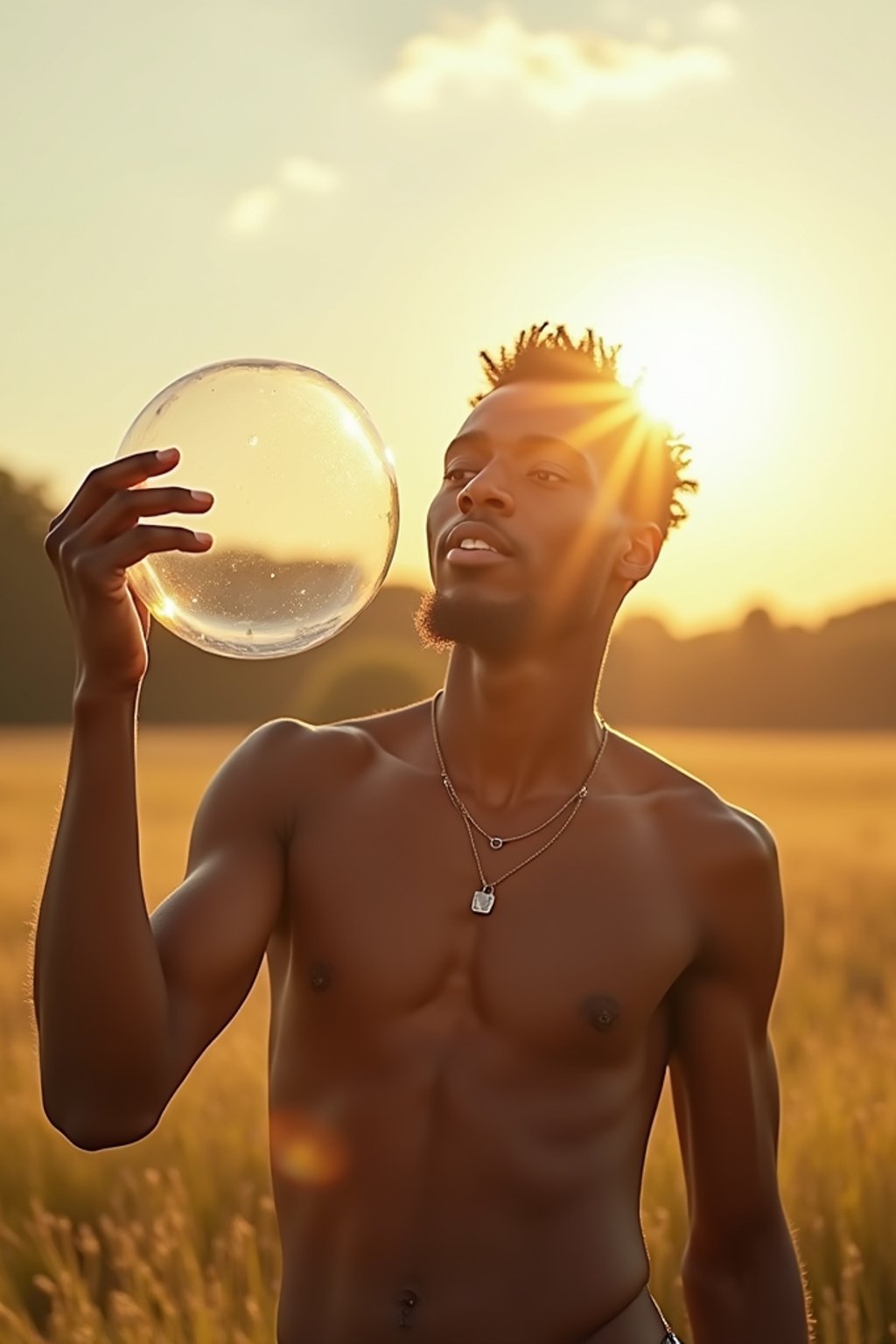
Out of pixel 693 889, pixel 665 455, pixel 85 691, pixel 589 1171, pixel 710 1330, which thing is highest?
pixel 665 455

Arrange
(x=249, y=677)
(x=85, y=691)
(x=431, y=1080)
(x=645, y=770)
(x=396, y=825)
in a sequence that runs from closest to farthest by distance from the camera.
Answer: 1. (x=85, y=691)
2. (x=431, y=1080)
3. (x=396, y=825)
4. (x=645, y=770)
5. (x=249, y=677)

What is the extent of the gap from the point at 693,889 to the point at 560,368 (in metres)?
1.42

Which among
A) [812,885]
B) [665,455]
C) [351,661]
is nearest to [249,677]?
[351,661]

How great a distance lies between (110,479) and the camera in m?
2.98

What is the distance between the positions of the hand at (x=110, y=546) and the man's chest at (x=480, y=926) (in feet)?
3.28

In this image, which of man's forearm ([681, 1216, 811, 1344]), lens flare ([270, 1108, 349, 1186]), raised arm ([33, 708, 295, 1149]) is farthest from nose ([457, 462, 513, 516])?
man's forearm ([681, 1216, 811, 1344])

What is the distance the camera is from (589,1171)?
3797 millimetres

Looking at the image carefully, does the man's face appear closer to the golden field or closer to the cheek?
the cheek

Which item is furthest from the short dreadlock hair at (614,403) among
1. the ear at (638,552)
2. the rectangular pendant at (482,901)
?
the rectangular pendant at (482,901)

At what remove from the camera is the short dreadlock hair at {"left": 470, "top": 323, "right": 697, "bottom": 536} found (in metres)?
4.53

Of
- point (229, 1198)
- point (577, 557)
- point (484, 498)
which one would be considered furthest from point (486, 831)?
point (229, 1198)

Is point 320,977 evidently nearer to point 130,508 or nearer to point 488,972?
point 488,972

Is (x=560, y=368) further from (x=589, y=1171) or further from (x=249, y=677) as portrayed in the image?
(x=249, y=677)

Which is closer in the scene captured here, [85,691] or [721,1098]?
[85,691]
